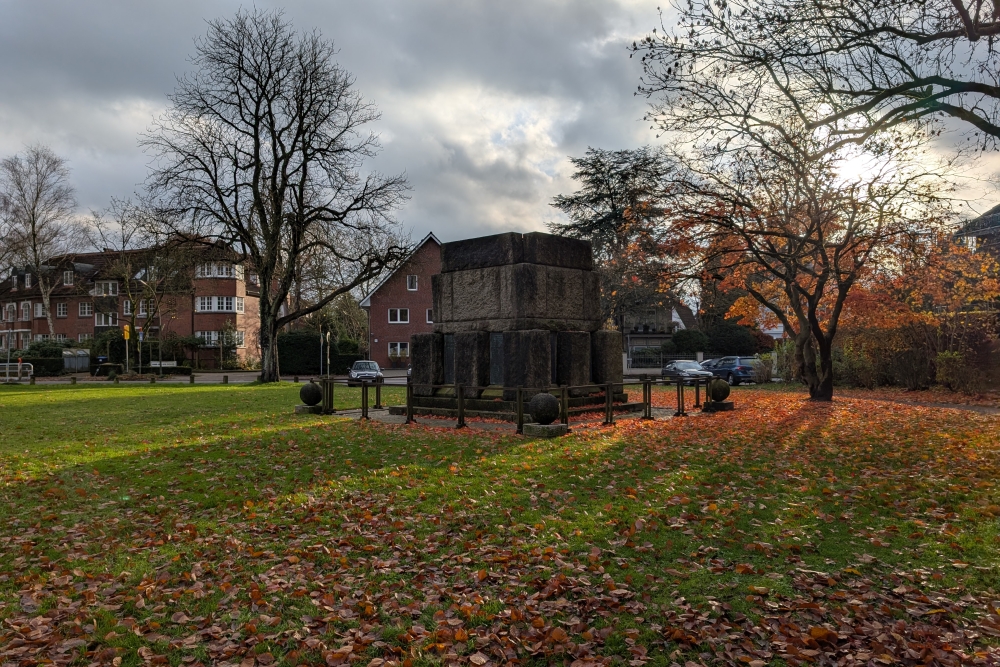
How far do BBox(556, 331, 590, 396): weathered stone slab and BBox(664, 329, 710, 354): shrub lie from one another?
39.7 m

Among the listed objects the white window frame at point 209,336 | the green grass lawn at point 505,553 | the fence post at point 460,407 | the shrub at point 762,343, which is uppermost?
the white window frame at point 209,336

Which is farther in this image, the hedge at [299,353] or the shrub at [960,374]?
the hedge at [299,353]

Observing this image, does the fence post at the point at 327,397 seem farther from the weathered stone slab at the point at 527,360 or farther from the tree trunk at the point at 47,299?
the tree trunk at the point at 47,299

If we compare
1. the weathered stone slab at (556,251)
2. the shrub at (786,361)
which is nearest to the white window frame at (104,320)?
the shrub at (786,361)

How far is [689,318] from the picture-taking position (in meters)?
69.8

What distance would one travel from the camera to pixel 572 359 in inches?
618

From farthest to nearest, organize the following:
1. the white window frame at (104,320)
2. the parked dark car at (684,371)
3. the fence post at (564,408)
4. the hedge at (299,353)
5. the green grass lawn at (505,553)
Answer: the white window frame at (104,320), the hedge at (299,353), the parked dark car at (684,371), the fence post at (564,408), the green grass lawn at (505,553)

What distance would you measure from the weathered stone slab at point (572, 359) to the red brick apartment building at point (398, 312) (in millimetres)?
40857

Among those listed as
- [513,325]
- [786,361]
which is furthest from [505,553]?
[786,361]

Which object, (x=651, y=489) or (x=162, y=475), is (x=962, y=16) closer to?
(x=651, y=489)

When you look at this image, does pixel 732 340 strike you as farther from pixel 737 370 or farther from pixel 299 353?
pixel 299 353

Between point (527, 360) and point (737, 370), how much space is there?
2269cm

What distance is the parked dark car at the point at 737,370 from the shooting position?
1336 inches

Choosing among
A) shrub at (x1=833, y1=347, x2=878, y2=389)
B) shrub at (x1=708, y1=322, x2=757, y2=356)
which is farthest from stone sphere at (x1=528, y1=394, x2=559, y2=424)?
shrub at (x1=708, y1=322, x2=757, y2=356)
